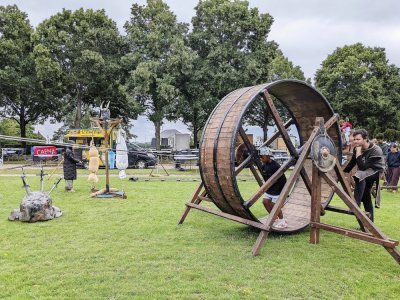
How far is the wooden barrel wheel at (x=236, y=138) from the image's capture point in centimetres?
650

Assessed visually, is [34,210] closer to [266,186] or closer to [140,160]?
[266,186]

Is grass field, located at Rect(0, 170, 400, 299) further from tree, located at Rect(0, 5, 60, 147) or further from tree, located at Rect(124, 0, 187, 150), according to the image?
tree, located at Rect(0, 5, 60, 147)

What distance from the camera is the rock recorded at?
849cm

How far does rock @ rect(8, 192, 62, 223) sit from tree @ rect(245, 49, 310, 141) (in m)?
21.7

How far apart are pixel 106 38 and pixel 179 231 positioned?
85.8 feet

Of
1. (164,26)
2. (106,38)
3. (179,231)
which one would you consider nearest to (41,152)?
(106,38)

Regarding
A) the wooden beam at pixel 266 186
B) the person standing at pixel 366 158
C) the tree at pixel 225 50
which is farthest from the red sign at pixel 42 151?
the person standing at pixel 366 158

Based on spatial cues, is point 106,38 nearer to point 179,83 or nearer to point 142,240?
point 179,83

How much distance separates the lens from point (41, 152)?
24.9 meters

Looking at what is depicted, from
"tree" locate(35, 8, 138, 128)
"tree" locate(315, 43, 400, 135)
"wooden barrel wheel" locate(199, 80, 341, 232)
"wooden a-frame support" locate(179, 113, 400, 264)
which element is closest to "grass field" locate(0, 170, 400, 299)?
"wooden a-frame support" locate(179, 113, 400, 264)

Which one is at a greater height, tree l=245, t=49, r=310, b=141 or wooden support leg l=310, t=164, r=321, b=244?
tree l=245, t=49, r=310, b=141

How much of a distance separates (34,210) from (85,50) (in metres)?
22.9

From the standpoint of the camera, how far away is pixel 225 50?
2989cm

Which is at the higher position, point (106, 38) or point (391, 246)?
point (106, 38)
